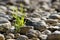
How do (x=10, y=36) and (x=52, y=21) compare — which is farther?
(x=52, y=21)

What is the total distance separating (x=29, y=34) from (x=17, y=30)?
32 cm

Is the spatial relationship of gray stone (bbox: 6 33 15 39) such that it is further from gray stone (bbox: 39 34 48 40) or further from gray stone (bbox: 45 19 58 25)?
gray stone (bbox: 45 19 58 25)

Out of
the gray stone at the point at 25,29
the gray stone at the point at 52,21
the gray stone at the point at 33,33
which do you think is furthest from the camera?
the gray stone at the point at 52,21

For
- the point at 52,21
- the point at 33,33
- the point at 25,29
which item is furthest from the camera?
the point at 52,21

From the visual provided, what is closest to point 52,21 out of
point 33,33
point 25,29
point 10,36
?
point 25,29

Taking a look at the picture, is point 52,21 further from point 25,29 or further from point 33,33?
point 33,33

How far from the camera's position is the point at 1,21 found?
365cm

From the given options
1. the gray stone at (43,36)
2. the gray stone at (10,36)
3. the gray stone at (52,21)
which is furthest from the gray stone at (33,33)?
the gray stone at (52,21)

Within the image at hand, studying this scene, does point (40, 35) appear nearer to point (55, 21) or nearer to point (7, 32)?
point (7, 32)

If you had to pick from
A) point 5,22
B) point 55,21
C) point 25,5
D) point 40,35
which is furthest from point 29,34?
point 25,5

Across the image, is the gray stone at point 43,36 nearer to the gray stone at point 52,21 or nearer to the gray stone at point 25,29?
the gray stone at point 25,29

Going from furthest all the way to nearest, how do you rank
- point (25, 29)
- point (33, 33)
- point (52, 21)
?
point (52, 21), point (25, 29), point (33, 33)

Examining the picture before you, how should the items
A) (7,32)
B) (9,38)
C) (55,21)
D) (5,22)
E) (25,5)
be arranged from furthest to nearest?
(25,5) → (55,21) → (5,22) → (7,32) → (9,38)

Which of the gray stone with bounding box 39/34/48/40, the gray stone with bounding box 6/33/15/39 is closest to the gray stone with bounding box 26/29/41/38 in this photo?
the gray stone with bounding box 39/34/48/40
